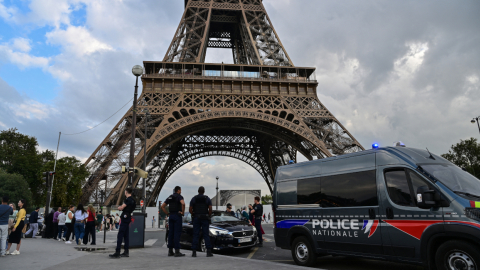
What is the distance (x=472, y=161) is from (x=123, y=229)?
4295 centimetres

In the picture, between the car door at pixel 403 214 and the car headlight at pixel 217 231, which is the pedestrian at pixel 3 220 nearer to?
the car headlight at pixel 217 231

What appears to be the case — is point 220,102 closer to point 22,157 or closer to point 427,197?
point 427,197

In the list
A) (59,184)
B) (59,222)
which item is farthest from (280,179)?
(59,184)

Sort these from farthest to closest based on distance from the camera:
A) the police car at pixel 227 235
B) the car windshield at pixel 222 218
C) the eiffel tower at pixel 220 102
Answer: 1. the eiffel tower at pixel 220 102
2. the car windshield at pixel 222 218
3. the police car at pixel 227 235

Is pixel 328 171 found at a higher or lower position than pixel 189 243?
higher

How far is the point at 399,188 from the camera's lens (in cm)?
557

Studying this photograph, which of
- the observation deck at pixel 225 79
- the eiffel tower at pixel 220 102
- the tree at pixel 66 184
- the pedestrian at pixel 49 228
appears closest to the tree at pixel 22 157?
the tree at pixel 66 184

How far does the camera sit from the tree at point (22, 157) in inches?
1766

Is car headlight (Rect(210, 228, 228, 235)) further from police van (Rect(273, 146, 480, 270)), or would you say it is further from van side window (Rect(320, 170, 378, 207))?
van side window (Rect(320, 170, 378, 207))

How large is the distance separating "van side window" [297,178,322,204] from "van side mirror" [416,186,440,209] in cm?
227

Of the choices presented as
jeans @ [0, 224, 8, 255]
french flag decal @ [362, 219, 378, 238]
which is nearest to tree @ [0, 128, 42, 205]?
jeans @ [0, 224, 8, 255]

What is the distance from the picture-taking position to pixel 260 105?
26.6m

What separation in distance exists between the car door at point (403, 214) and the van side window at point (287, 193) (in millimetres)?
2265

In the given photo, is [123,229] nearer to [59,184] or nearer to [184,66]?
[184,66]
